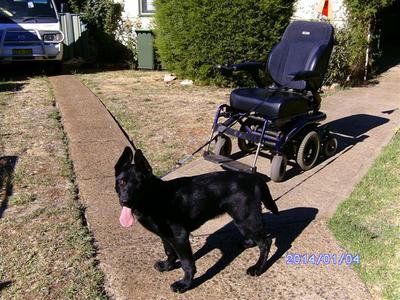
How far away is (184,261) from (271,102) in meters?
2.20

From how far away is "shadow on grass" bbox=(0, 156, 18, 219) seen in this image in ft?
14.5

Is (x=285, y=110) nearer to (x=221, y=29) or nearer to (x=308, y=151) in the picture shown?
(x=308, y=151)

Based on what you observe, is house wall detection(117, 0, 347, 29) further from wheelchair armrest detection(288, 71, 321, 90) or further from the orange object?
wheelchair armrest detection(288, 71, 321, 90)

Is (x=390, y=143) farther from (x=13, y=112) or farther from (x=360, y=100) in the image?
(x=13, y=112)

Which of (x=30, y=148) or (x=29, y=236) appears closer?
(x=29, y=236)

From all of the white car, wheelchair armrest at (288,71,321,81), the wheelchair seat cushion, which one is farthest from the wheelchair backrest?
the white car

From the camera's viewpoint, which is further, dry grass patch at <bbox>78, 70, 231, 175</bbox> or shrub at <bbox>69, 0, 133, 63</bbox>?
shrub at <bbox>69, 0, 133, 63</bbox>

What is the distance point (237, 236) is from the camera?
3.81 m

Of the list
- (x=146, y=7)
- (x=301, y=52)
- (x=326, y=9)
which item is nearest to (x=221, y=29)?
(x=326, y=9)

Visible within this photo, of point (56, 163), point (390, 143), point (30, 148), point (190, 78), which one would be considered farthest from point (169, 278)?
point (190, 78)

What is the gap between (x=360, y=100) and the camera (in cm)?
860

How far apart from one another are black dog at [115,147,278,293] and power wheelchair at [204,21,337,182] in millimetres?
1322

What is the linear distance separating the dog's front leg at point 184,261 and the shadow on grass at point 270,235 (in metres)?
0.10

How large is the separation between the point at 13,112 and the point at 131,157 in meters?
5.44
